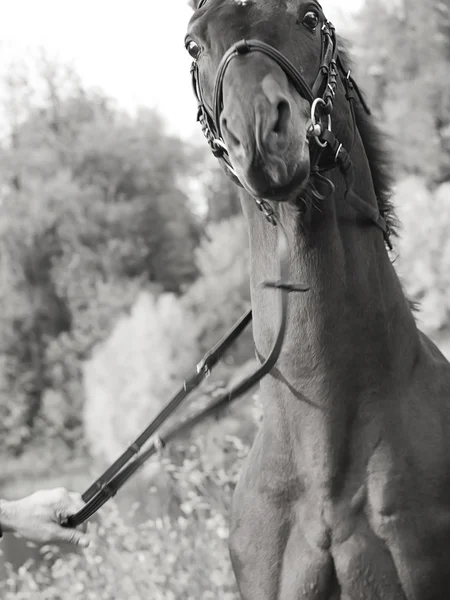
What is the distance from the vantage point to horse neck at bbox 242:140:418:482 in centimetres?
239

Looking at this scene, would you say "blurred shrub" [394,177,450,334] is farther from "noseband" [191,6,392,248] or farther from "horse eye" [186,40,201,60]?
"horse eye" [186,40,201,60]

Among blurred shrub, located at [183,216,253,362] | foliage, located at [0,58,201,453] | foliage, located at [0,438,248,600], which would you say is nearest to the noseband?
foliage, located at [0,438,248,600]

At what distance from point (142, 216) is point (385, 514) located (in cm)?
2621

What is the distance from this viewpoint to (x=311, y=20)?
2.41 meters

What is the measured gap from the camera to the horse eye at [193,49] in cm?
245

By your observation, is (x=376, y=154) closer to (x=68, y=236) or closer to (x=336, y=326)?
(x=336, y=326)

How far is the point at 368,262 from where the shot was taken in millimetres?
2480

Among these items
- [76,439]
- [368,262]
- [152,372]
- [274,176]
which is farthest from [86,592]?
[76,439]

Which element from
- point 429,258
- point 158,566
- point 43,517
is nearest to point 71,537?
point 43,517

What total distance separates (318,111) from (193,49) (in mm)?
433

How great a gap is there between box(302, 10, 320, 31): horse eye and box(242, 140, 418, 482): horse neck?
0.44 m

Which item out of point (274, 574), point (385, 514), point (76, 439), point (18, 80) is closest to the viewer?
point (385, 514)

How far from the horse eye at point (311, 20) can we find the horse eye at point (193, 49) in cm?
31

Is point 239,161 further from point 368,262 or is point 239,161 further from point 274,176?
point 368,262
